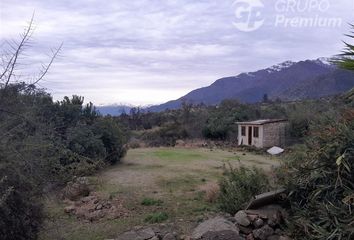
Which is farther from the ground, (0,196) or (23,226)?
(0,196)

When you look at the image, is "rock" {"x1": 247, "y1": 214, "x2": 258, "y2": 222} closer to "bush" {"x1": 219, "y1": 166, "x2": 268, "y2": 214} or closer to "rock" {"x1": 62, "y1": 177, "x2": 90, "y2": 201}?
"bush" {"x1": 219, "y1": 166, "x2": 268, "y2": 214}

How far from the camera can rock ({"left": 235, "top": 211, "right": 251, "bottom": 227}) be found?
8461 mm

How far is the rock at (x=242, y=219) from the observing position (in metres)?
8.46

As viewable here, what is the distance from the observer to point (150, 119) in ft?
154

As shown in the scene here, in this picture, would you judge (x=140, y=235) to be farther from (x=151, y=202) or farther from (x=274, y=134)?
(x=274, y=134)

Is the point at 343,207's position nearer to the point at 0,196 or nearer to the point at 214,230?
the point at 214,230

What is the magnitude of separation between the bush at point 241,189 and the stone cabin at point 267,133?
20287 mm

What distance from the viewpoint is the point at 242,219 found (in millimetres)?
8516

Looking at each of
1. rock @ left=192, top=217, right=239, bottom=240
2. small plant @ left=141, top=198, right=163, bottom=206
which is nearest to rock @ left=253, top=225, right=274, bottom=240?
rock @ left=192, top=217, right=239, bottom=240

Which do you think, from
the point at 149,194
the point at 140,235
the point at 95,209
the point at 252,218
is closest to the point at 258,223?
the point at 252,218

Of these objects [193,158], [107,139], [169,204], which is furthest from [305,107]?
[169,204]

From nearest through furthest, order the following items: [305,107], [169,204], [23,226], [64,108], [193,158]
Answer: [23,226] → [169,204] → [64,108] → [193,158] → [305,107]

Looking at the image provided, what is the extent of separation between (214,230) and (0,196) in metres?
3.68

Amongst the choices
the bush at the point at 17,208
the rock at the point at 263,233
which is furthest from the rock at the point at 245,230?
the bush at the point at 17,208
